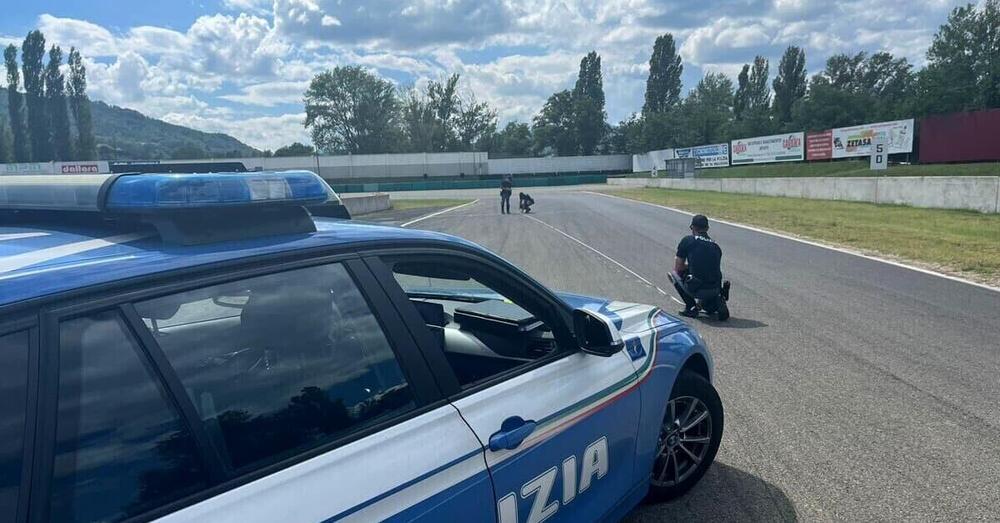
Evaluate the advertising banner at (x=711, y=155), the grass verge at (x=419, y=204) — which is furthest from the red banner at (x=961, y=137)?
the grass verge at (x=419, y=204)

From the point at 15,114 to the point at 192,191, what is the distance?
277ft

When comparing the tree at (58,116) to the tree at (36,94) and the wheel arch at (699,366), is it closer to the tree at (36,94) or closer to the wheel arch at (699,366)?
the tree at (36,94)

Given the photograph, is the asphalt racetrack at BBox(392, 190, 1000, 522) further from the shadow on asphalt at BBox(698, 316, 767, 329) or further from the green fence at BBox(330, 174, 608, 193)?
the green fence at BBox(330, 174, 608, 193)

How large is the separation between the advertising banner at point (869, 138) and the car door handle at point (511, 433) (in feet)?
157

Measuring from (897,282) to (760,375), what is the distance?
5.95 m

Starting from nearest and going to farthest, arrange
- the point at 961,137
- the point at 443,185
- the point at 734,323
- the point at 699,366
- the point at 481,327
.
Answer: the point at 481,327
the point at 699,366
the point at 734,323
the point at 961,137
the point at 443,185

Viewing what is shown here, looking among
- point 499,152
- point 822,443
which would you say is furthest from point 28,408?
point 499,152

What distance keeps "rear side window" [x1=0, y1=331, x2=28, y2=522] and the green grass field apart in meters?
39.5

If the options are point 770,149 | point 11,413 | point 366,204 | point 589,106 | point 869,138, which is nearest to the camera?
point 11,413

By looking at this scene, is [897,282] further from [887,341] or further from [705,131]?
[705,131]

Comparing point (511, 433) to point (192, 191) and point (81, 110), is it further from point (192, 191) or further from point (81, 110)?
point (81, 110)

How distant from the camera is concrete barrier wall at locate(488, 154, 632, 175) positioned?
90.0 m

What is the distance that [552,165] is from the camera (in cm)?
9094

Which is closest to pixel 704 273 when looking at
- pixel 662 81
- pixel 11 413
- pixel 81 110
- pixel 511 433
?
pixel 511 433
